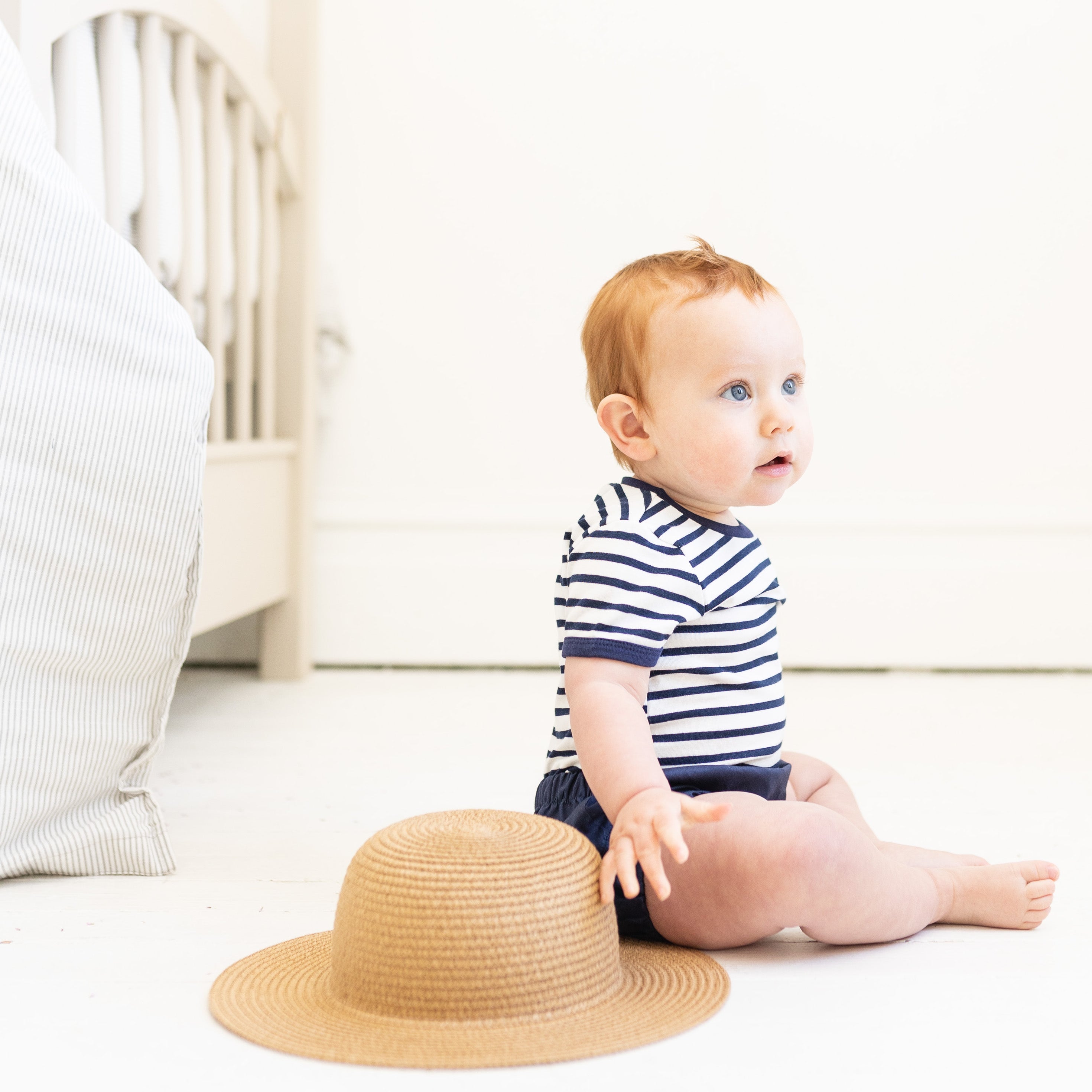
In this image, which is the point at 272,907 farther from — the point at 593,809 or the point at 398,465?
the point at 398,465

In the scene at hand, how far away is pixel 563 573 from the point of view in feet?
2.67

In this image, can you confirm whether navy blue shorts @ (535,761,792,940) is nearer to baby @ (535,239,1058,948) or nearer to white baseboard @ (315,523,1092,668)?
baby @ (535,239,1058,948)

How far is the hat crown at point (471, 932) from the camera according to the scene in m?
0.60

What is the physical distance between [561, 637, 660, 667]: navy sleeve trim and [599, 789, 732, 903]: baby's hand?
0.09 metres

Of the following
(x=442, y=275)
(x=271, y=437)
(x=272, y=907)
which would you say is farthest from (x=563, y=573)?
(x=442, y=275)

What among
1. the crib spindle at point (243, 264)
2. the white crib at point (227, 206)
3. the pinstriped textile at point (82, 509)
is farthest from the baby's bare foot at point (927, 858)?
the crib spindle at point (243, 264)

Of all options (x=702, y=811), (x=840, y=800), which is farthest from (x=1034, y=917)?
(x=702, y=811)

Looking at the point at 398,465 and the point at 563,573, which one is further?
the point at 398,465

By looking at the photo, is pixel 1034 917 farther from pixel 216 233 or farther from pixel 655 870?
pixel 216 233

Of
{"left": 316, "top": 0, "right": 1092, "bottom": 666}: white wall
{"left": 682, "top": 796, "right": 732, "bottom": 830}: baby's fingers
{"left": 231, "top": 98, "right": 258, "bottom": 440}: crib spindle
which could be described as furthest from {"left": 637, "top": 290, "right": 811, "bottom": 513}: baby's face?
{"left": 316, "top": 0, "right": 1092, "bottom": 666}: white wall

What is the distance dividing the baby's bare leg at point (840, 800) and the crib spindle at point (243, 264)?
893mm

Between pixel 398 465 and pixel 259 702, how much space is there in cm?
44

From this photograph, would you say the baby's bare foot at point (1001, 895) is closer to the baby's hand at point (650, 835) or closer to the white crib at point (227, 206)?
the baby's hand at point (650, 835)

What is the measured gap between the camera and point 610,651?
0.73 metres
